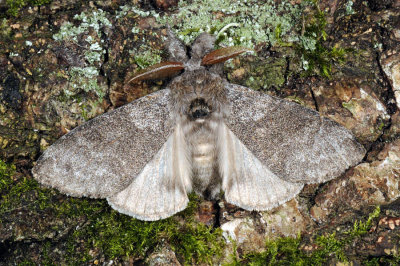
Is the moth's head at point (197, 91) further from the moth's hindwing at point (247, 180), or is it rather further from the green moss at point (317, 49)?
the green moss at point (317, 49)

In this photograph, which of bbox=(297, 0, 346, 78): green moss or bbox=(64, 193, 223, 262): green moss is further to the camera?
bbox=(297, 0, 346, 78): green moss

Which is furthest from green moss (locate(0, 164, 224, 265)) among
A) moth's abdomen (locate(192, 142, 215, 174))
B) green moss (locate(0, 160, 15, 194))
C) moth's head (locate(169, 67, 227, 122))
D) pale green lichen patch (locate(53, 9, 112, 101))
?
pale green lichen patch (locate(53, 9, 112, 101))

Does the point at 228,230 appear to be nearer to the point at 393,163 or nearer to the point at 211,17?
the point at 393,163

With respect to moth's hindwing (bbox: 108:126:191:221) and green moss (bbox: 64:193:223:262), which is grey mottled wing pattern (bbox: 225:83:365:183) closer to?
moth's hindwing (bbox: 108:126:191:221)

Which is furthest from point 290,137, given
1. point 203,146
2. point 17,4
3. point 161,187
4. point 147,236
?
point 17,4

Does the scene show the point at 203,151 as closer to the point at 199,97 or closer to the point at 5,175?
the point at 199,97

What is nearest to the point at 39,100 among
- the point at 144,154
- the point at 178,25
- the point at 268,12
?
the point at 144,154

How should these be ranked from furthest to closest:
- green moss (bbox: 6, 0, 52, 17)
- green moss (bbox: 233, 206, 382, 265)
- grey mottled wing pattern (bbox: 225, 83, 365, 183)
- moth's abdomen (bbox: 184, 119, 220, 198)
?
green moss (bbox: 6, 0, 52, 17) < moth's abdomen (bbox: 184, 119, 220, 198) < grey mottled wing pattern (bbox: 225, 83, 365, 183) < green moss (bbox: 233, 206, 382, 265)
